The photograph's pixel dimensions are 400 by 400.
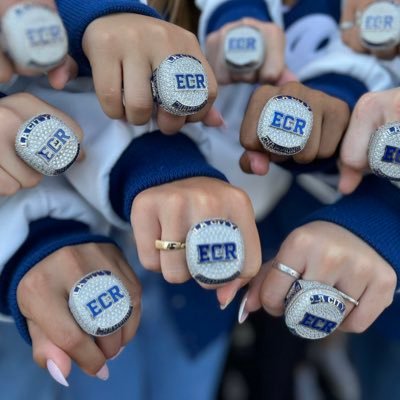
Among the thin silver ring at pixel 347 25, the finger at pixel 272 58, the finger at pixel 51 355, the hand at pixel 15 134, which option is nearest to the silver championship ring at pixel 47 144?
the hand at pixel 15 134

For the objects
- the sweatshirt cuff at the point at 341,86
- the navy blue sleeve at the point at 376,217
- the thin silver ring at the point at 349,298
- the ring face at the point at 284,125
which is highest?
the ring face at the point at 284,125

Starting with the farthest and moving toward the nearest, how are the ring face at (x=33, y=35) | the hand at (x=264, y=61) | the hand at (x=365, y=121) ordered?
the hand at (x=264, y=61), the hand at (x=365, y=121), the ring face at (x=33, y=35)

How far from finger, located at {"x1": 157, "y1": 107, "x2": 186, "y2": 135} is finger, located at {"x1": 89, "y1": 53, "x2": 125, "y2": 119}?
0.03 metres

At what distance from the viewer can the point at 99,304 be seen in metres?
0.39

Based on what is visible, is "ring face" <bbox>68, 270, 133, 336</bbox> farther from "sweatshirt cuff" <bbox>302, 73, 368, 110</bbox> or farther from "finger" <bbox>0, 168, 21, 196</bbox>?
"sweatshirt cuff" <bbox>302, 73, 368, 110</bbox>

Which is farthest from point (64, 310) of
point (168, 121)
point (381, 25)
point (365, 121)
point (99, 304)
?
point (381, 25)

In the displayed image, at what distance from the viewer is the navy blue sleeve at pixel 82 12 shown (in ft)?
1.42

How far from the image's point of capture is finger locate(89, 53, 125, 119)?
414 mm

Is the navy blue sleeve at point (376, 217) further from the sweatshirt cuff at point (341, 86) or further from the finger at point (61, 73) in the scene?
the finger at point (61, 73)

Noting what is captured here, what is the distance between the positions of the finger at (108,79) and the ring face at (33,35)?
0.13 feet

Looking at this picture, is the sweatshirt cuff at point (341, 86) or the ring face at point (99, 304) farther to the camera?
the sweatshirt cuff at point (341, 86)

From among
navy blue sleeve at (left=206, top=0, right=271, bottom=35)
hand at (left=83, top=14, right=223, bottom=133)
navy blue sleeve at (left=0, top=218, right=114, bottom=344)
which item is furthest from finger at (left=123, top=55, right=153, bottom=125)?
navy blue sleeve at (left=206, top=0, right=271, bottom=35)

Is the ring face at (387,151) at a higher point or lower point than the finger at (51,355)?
higher

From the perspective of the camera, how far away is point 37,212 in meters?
0.46
